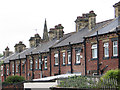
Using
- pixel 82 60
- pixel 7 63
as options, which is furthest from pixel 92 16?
pixel 7 63

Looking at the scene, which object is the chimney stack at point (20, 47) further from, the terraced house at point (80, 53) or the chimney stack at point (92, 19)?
the chimney stack at point (92, 19)

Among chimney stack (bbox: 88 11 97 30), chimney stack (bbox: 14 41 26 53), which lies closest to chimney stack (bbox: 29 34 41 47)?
chimney stack (bbox: 14 41 26 53)

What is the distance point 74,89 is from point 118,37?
12.6 meters

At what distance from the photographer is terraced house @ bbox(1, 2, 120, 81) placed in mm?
33344

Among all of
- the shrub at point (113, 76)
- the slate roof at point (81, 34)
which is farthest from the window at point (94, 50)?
the shrub at point (113, 76)

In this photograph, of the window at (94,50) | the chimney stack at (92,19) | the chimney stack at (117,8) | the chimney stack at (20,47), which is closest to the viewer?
the window at (94,50)

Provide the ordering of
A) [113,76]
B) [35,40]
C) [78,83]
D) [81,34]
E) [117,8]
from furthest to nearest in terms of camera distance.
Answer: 1. [35,40]
2. [81,34]
3. [117,8]
4. [78,83]
5. [113,76]

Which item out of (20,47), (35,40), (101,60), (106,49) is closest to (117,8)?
(106,49)

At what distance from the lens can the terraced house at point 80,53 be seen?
3334 cm

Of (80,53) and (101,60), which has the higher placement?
(80,53)

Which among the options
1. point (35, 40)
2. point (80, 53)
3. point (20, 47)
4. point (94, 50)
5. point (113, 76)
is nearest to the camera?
point (113, 76)

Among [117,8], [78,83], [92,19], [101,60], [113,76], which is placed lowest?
[78,83]

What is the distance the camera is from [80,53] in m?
39.1

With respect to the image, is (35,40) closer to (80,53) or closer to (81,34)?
(81,34)
